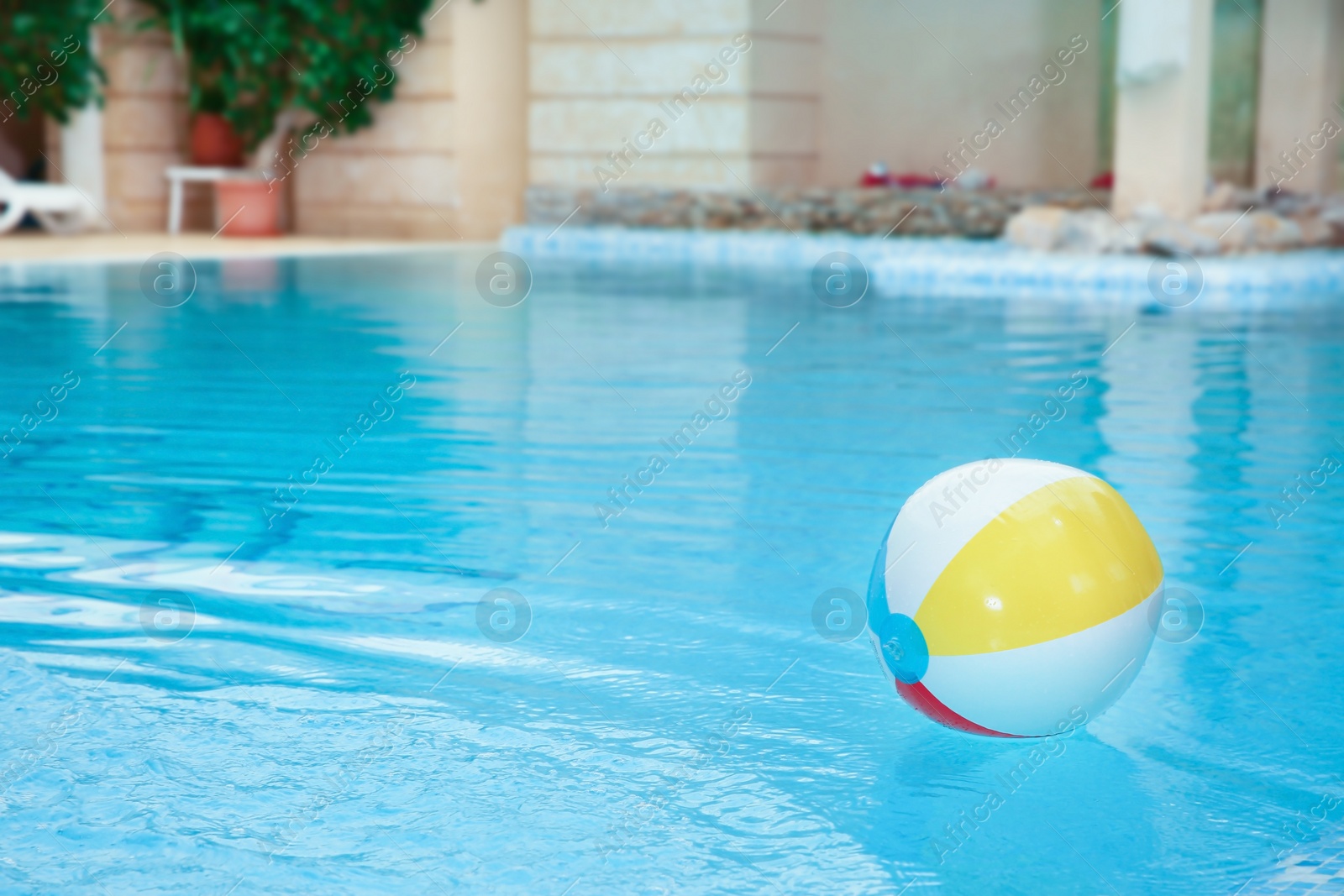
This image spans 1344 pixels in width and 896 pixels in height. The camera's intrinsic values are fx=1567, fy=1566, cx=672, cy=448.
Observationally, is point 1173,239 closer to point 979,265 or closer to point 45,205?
point 979,265

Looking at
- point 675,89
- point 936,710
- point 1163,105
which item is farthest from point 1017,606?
point 675,89

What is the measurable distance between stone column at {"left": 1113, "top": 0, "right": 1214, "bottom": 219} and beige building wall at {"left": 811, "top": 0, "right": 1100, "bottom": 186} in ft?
9.47

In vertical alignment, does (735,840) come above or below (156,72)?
below

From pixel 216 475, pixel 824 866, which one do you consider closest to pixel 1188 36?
pixel 216 475

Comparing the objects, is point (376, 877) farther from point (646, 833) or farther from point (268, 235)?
point (268, 235)

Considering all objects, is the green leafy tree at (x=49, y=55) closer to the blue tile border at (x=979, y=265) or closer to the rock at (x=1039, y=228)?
the blue tile border at (x=979, y=265)

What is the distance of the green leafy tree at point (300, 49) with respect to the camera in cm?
1672

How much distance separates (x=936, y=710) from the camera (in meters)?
2.42

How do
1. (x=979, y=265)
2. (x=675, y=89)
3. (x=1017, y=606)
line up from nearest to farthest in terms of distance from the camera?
(x=1017, y=606) → (x=979, y=265) → (x=675, y=89)

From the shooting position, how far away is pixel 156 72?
58.5 ft

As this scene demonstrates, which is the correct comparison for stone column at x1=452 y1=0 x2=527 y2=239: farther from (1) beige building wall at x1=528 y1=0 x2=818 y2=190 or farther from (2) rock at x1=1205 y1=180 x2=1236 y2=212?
(2) rock at x1=1205 y1=180 x2=1236 y2=212

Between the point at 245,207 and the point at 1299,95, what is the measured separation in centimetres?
1092

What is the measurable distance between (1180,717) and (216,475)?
2981 millimetres

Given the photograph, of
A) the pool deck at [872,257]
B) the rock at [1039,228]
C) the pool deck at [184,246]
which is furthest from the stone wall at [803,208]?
the rock at [1039,228]
